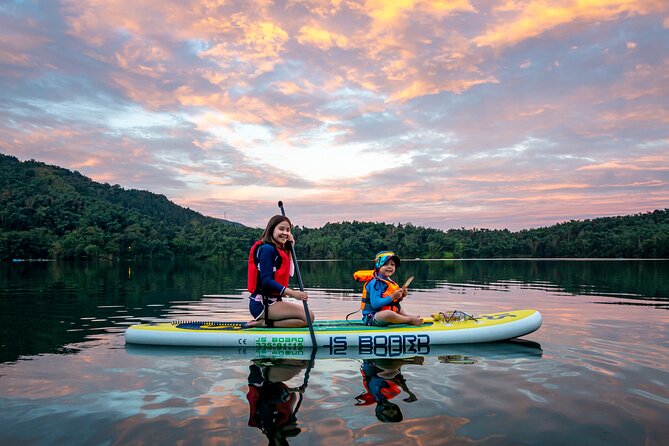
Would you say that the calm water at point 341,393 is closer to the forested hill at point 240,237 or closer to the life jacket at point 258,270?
the life jacket at point 258,270

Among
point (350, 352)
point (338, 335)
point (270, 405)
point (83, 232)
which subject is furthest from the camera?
point (83, 232)

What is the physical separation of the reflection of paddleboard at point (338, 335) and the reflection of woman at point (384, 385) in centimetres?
72

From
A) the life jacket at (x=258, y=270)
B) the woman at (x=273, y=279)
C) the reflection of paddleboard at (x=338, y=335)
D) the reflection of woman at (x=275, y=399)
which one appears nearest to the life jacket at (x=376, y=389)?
the reflection of woman at (x=275, y=399)

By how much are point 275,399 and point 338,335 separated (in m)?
3.04

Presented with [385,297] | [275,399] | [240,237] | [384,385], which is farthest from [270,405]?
[240,237]

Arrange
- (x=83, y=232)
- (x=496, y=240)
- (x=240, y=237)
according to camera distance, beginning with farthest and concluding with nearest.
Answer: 1. (x=240, y=237)
2. (x=496, y=240)
3. (x=83, y=232)

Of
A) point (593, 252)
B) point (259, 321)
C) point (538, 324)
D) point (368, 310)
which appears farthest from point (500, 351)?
point (593, 252)

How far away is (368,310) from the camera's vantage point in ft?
31.6

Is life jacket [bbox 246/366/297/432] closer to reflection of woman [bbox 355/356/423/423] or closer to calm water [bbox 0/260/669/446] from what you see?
calm water [bbox 0/260/669/446]

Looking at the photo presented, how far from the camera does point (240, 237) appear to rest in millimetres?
131500

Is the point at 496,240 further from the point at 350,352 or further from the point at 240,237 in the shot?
the point at 350,352

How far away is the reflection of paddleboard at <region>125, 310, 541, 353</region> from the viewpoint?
866 cm

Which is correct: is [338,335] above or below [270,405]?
above

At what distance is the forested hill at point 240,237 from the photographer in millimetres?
98125
